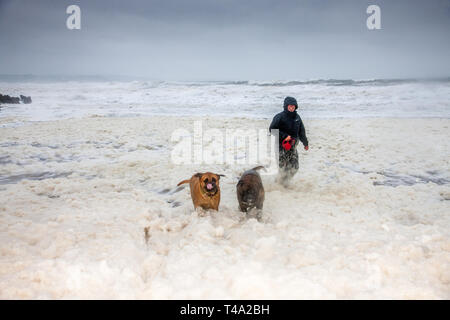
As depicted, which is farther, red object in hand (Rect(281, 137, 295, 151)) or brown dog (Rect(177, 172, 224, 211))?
red object in hand (Rect(281, 137, 295, 151))

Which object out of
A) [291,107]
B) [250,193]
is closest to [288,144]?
[291,107]

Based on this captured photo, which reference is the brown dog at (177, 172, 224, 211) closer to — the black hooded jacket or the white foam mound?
the white foam mound

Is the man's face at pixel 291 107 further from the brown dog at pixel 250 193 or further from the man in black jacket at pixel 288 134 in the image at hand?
the brown dog at pixel 250 193

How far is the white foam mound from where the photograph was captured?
241 centimetres

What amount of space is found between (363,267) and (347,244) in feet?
1.69

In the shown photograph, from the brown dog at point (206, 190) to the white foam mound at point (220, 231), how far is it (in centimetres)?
18

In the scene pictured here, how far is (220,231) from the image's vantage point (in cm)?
337

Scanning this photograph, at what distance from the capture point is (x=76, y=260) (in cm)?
269

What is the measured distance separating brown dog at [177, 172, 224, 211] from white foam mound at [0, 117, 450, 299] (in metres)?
0.18

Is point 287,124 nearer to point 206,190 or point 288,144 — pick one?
point 288,144

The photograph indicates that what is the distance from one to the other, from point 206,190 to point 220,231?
0.57m

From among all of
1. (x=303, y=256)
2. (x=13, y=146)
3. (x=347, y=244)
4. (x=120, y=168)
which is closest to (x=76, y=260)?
(x=303, y=256)

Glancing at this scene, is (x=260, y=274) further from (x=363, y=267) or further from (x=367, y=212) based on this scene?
(x=367, y=212)

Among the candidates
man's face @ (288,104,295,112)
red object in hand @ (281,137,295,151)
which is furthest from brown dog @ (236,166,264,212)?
man's face @ (288,104,295,112)
